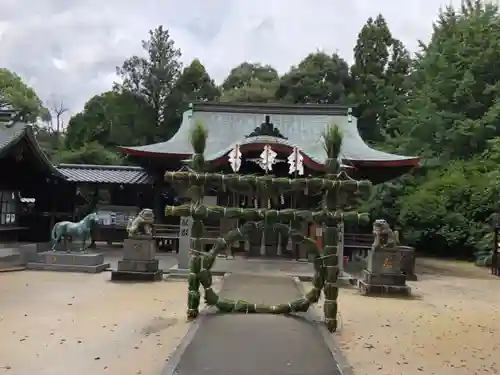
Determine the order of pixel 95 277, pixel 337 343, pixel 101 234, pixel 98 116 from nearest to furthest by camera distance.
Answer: pixel 337 343, pixel 95 277, pixel 101 234, pixel 98 116

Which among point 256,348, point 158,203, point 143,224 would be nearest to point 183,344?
point 256,348

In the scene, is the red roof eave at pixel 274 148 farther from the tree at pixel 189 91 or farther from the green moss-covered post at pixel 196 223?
the tree at pixel 189 91

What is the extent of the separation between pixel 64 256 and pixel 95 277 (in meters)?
1.43

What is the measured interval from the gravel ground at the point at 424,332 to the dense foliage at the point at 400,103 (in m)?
8.10

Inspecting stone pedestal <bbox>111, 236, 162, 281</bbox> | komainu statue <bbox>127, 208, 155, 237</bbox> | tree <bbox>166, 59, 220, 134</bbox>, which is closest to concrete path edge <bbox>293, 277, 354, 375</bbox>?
stone pedestal <bbox>111, 236, 162, 281</bbox>

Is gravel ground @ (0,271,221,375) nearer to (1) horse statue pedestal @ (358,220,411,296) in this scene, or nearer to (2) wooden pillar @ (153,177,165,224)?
(1) horse statue pedestal @ (358,220,411,296)

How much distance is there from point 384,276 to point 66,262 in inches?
277

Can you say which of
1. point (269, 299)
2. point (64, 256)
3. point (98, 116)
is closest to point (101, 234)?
point (64, 256)

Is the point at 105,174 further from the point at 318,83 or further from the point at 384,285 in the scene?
the point at 318,83

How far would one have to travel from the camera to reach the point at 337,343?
609 centimetres

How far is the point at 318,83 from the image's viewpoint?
34.2m

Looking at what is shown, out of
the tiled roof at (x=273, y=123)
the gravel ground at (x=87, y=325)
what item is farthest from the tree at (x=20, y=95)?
the gravel ground at (x=87, y=325)

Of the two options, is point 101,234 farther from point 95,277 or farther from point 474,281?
point 474,281

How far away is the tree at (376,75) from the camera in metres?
31.4
